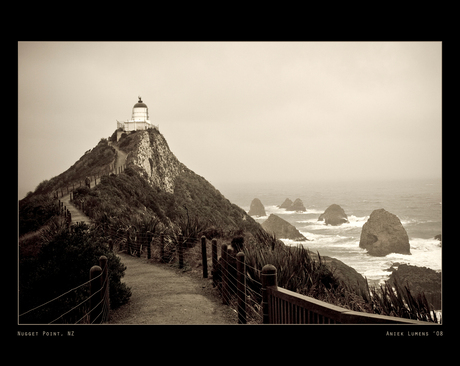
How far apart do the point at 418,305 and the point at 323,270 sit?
170 centimetres

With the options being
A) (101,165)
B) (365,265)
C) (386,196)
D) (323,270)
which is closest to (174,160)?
(101,165)

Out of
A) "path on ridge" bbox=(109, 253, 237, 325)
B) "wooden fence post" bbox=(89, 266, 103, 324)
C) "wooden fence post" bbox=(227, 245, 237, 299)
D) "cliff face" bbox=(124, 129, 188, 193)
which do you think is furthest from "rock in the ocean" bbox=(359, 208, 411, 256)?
"cliff face" bbox=(124, 129, 188, 193)

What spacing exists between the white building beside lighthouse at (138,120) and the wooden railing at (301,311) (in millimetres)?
51848

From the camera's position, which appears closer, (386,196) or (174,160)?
(386,196)

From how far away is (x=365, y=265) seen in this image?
20734 mm

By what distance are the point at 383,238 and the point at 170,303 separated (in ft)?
64.1

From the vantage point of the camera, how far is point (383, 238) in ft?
70.8

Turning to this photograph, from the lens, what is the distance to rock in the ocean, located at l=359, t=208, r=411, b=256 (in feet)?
65.3

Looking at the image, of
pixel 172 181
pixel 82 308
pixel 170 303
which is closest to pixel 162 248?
pixel 170 303

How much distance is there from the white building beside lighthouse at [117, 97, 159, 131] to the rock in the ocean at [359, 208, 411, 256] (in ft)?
122

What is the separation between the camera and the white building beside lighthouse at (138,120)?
52875 mm

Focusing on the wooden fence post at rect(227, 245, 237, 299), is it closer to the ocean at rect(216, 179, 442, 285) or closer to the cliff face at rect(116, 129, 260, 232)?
the ocean at rect(216, 179, 442, 285)
